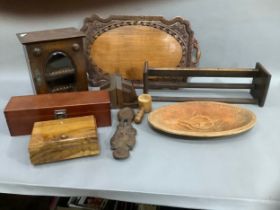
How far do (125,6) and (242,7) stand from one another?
0.41 metres

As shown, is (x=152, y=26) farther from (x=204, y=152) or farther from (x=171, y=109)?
(x=204, y=152)

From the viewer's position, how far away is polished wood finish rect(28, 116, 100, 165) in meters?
0.65

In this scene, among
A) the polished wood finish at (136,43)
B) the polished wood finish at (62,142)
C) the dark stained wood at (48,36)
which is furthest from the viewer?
the polished wood finish at (136,43)

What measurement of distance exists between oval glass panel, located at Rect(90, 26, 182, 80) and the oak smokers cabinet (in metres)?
0.13

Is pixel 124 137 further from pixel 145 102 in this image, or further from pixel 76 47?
pixel 76 47

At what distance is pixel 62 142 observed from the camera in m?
0.66

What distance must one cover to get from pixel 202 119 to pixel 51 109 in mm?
427

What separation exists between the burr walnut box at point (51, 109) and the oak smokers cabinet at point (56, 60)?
8 cm

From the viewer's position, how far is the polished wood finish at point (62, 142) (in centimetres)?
65

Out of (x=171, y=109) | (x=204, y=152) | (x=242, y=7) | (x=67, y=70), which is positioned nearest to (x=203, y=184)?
(x=204, y=152)

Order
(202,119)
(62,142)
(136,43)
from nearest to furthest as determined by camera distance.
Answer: (62,142) < (202,119) < (136,43)

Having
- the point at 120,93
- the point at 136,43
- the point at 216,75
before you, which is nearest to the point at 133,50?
the point at 136,43

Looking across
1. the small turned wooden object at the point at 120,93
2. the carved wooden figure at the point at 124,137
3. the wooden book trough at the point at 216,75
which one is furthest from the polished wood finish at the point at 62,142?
the wooden book trough at the point at 216,75

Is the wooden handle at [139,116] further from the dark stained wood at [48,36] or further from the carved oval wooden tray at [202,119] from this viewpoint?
the dark stained wood at [48,36]
